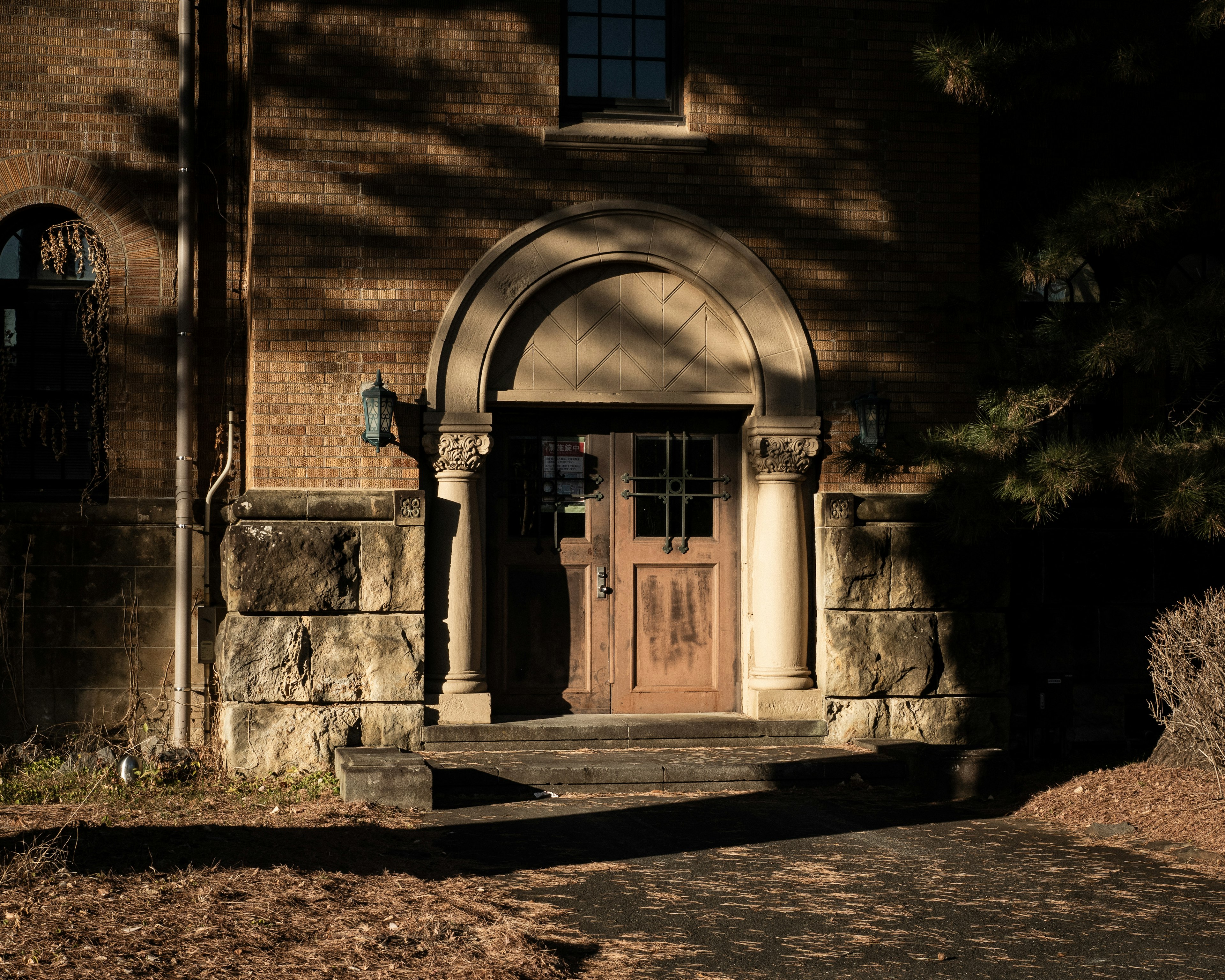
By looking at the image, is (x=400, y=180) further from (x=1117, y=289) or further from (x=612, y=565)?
(x=1117, y=289)

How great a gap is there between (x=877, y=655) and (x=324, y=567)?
13.5 feet

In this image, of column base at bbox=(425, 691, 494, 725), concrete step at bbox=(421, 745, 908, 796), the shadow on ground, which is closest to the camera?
the shadow on ground

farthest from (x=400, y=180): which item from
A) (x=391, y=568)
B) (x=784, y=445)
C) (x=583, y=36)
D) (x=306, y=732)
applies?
(x=306, y=732)

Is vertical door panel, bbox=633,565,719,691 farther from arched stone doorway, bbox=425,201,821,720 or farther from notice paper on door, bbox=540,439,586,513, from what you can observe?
notice paper on door, bbox=540,439,586,513

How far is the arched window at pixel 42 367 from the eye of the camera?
1009 cm

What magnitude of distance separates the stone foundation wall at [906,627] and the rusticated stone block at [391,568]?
9.98 ft

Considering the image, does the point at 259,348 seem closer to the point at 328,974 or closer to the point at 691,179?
the point at 691,179

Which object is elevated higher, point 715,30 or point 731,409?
point 715,30

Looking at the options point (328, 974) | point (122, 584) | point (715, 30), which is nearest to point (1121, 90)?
point (715, 30)

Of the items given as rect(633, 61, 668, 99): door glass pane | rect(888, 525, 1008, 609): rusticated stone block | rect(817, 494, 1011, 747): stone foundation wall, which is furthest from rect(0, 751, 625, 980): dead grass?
rect(633, 61, 668, 99): door glass pane

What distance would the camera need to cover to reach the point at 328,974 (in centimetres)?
435

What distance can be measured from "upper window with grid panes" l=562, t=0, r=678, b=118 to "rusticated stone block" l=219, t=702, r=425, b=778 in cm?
487

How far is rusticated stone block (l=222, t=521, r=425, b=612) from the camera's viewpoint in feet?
28.5

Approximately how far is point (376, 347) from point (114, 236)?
263cm
